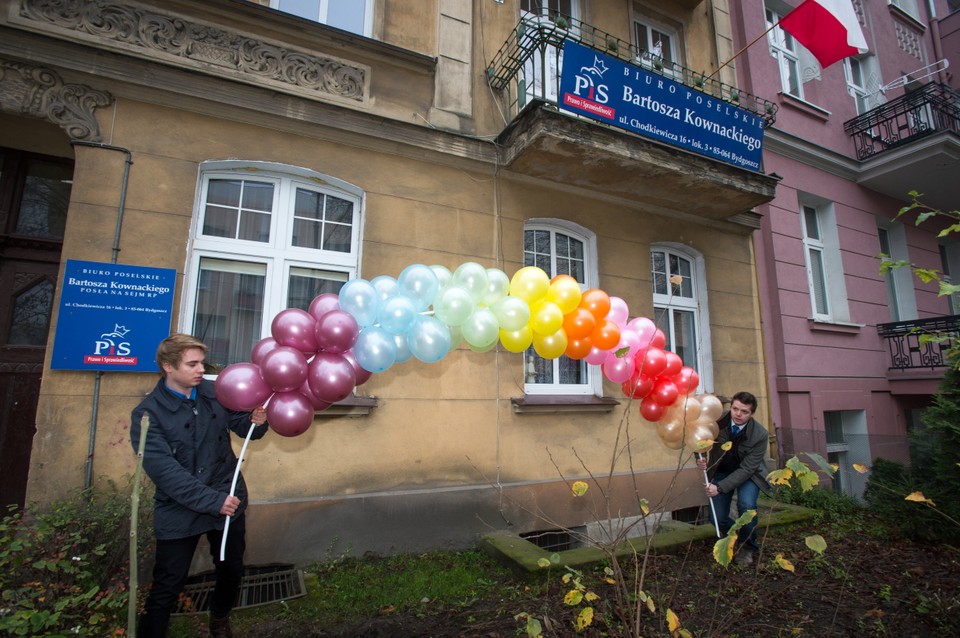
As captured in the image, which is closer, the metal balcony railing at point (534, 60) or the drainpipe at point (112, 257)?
the drainpipe at point (112, 257)

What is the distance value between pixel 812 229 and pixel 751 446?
20.8 ft

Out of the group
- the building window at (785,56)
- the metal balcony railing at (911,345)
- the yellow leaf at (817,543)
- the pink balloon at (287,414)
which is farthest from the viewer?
the building window at (785,56)

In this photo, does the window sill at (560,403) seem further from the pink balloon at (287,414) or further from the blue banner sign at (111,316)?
the blue banner sign at (111,316)

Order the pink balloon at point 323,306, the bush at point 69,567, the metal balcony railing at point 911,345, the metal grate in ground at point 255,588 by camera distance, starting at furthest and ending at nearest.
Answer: the metal balcony railing at point 911,345
the metal grate in ground at point 255,588
the pink balloon at point 323,306
the bush at point 69,567

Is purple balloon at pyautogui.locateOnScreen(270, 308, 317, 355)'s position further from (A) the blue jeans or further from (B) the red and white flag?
(B) the red and white flag

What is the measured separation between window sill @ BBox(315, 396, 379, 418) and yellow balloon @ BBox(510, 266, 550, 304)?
1760 millimetres

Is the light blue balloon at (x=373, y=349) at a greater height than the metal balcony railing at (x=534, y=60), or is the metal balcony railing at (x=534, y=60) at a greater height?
the metal balcony railing at (x=534, y=60)

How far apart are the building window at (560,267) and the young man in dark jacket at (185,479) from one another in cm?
339

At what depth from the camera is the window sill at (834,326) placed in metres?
7.62

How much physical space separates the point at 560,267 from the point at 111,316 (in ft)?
14.8

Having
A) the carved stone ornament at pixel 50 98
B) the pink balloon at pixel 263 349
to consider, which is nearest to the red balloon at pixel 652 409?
the pink balloon at pixel 263 349

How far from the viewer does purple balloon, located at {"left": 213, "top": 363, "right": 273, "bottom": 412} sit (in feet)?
8.85

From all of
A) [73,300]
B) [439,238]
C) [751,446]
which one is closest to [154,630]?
[73,300]

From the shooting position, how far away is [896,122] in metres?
9.02
